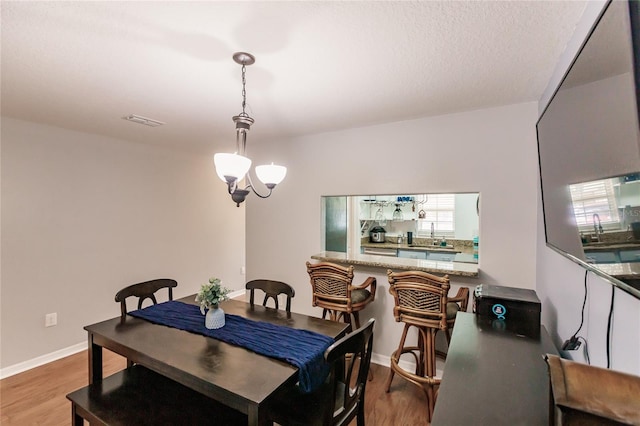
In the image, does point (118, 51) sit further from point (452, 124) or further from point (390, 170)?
point (452, 124)

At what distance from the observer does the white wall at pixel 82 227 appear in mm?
2822

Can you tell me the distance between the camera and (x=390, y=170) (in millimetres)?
2887

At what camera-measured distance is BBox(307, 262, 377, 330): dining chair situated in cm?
253

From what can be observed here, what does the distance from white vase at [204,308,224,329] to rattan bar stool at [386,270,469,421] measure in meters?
1.26

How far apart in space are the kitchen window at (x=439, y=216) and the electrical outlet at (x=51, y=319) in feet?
16.8

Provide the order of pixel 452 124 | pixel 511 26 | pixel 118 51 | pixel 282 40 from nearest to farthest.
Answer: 1. pixel 511 26
2. pixel 282 40
3. pixel 118 51
4. pixel 452 124

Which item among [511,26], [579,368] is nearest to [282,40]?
[511,26]

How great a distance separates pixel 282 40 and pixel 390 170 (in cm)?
170

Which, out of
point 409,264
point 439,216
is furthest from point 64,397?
point 439,216

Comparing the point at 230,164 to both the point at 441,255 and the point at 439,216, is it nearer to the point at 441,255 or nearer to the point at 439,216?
the point at 441,255

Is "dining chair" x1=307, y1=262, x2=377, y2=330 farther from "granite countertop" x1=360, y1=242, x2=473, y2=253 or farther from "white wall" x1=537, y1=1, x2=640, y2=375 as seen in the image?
"granite countertop" x1=360, y1=242, x2=473, y2=253

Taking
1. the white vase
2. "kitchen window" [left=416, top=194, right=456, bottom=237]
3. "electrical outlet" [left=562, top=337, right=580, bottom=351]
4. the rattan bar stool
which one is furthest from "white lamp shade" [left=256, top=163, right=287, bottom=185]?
"kitchen window" [left=416, top=194, right=456, bottom=237]

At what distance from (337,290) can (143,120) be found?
2400 millimetres

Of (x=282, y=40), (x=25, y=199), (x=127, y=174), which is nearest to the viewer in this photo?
(x=282, y=40)
